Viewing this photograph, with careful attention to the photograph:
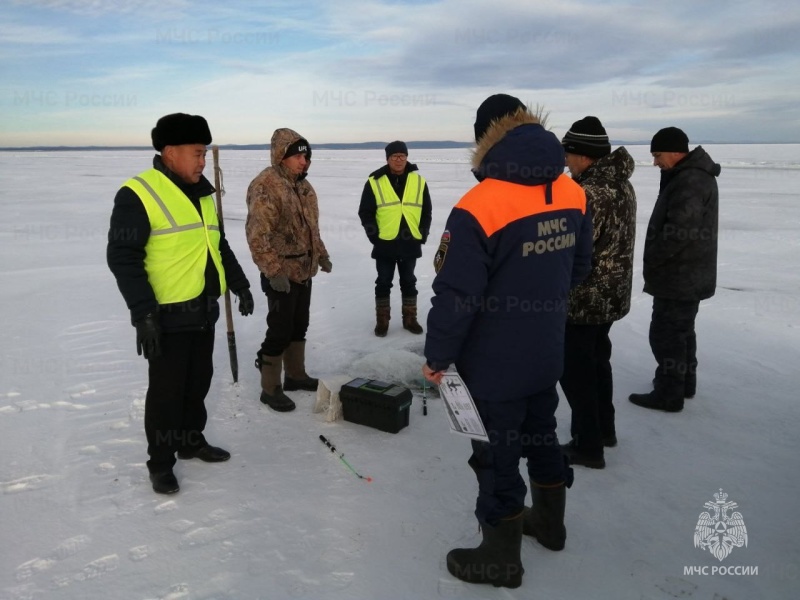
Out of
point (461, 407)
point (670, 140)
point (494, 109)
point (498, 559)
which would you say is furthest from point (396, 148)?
point (498, 559)

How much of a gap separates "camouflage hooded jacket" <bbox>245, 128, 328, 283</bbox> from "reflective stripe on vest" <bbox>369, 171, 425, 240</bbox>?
5.52ft

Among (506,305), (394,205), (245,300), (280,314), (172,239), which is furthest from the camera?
(394,205)

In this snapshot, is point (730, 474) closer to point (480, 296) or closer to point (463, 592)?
point (463, 592)

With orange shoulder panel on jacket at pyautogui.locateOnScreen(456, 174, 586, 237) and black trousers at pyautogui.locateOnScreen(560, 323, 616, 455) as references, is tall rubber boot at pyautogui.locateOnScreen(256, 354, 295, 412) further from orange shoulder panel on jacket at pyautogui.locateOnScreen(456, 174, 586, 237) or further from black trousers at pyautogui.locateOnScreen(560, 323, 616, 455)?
orange shoulder panel on jacket at pyautogui.locateOnScreen(456, 174, 586, 237)

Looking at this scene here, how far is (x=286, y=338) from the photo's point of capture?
14.4 ft

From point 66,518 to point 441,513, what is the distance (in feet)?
6.81

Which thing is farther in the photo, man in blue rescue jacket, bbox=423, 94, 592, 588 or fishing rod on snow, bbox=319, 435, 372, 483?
fishing rod on snow, bbox=319, 435, 372, 483

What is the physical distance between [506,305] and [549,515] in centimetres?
118

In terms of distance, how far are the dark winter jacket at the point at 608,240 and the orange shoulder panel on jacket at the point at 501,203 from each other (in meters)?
1.10

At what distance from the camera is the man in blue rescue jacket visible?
222cm

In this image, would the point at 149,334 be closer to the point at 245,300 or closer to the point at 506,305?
the point at 245,300

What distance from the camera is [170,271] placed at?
10.3 feet

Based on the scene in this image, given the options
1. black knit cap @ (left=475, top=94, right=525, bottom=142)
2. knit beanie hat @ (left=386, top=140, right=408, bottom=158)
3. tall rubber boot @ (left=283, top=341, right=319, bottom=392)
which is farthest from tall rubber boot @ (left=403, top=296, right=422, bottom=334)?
black knit cap @ (left=475, top=94, right=525, bottom=142)

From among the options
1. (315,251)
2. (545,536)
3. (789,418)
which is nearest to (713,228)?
(789,418)
